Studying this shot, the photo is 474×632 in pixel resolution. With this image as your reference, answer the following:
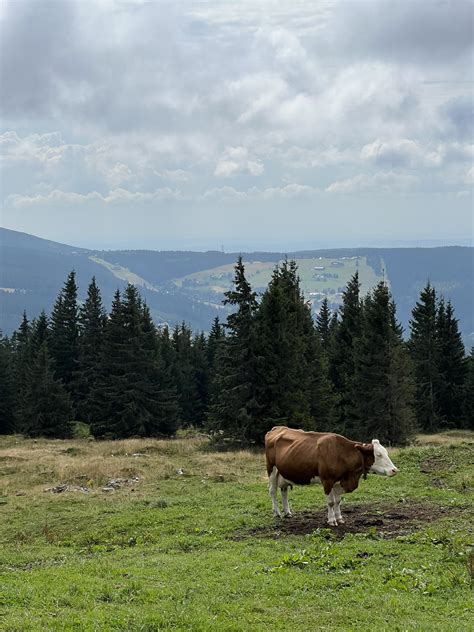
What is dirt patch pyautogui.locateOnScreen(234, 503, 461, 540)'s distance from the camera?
16922 mm

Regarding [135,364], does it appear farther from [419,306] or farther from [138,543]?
[138,543]

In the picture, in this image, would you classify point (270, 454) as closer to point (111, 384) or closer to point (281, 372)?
point (281, 372)

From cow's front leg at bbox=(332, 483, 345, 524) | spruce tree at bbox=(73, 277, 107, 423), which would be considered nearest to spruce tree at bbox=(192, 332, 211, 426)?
spruce tree at bbox=(73, 277, 107, 423)

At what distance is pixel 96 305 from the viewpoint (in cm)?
7181

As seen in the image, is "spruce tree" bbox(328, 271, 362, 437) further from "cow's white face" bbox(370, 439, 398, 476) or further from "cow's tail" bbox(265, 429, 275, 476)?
"cow's white face" bbox(370, 439, 398, 476)

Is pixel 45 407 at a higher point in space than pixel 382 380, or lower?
lower

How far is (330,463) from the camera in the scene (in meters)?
18.1

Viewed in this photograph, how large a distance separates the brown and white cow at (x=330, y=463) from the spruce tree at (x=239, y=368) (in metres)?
25.3

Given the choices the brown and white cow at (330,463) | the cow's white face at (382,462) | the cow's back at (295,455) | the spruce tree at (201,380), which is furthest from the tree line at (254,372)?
the cow's white face at (382,462)

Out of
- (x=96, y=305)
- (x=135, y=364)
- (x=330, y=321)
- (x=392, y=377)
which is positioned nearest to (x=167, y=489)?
(x=392, y=377)

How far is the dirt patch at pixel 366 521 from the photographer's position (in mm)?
16922

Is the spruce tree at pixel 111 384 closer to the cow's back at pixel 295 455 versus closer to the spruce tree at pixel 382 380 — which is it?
the spruce tree at pixel 382 380

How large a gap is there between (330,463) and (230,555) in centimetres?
455

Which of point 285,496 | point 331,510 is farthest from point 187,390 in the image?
point 331,510
